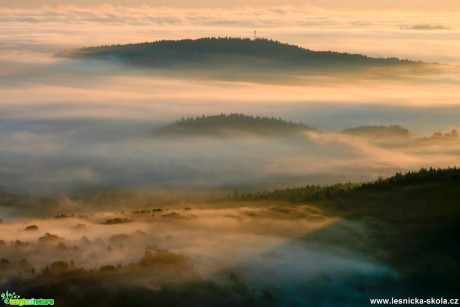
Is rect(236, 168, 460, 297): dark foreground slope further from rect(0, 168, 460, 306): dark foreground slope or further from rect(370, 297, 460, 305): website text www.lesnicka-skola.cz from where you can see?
rect(370, 297, 460, 305): website text www.lesnicka-skola.cz

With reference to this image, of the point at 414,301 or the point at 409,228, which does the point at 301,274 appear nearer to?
the point at 414,301

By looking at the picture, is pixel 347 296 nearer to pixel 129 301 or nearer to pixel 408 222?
pixel 129 301

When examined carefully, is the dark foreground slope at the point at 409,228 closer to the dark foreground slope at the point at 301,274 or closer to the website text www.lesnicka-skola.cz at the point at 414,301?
the dark foreground slope at the point at 301,274

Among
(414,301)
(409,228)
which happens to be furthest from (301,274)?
(409,228)

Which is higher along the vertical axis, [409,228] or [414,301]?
[409,228]

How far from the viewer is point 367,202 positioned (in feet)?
322

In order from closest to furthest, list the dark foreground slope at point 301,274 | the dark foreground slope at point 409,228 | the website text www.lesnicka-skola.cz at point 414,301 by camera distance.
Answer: the website text www.lesnicka-skola.cz at point 414,301 → the dark foreground slope at point 301,274 → the dark foreground slope at point 409,228

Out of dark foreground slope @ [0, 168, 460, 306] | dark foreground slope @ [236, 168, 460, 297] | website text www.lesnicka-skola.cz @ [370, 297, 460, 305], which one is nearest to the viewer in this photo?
website text www.lesnicka-skola.cz @ [370, 297, 460, 305]

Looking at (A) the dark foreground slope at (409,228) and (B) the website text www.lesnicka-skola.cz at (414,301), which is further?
(A) the dark foreground slope at (409,228)

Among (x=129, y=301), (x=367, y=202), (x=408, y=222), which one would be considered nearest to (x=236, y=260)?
(x=129, y=301)

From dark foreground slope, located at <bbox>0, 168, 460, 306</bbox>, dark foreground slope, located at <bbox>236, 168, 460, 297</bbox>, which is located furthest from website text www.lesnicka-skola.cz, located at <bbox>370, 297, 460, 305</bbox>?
dark foreground slope, located at <bbox>236, 168, 460, 297</bbox>

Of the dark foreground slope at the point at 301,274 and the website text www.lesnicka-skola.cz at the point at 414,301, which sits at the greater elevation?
the website text www.lesnicka-skola.cz at the point at 414,301

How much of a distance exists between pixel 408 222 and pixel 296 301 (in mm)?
29305

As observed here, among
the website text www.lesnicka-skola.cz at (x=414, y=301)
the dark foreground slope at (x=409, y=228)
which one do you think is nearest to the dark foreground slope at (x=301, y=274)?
the dark foreground slope at (x=409, y=228)
